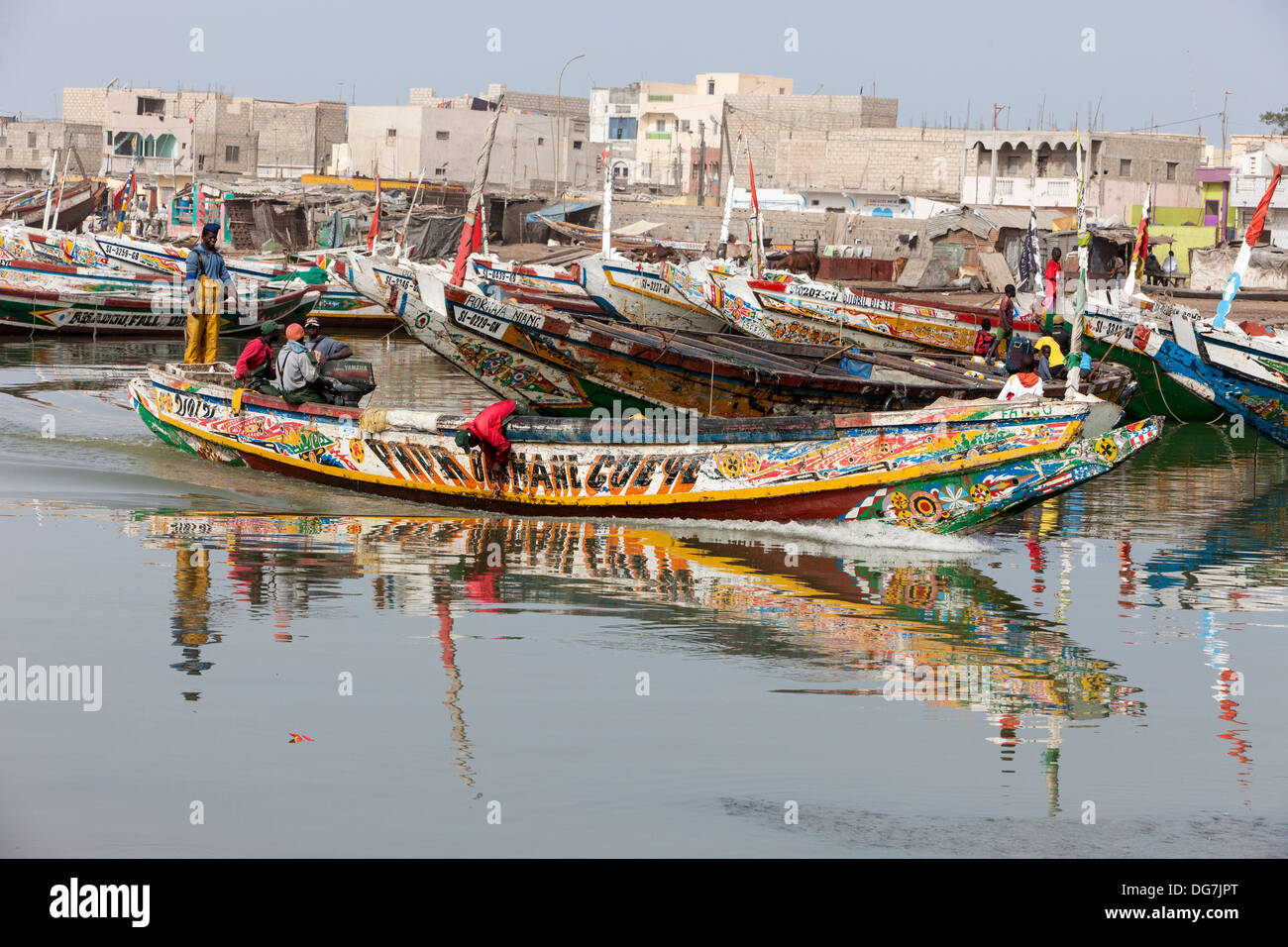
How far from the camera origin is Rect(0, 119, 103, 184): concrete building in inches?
2707

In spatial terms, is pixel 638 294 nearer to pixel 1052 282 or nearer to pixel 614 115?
pixel 1052 282

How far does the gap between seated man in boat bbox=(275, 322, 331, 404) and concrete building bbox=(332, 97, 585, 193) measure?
49.4 m

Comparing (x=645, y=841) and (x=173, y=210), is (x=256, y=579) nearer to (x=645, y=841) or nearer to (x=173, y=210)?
(x=645, y=841)

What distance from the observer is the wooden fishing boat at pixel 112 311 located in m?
26.8

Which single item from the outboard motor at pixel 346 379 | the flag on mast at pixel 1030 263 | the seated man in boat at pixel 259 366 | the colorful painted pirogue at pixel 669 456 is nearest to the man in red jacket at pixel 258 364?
the seated man in boat at pixel 259 366

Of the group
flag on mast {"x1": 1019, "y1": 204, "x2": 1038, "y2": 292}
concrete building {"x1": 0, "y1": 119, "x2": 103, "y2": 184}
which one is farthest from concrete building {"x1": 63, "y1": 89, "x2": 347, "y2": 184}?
flag on mast {"x1": 1019, "y1": 204, "x2": 1038, "y2": 292}

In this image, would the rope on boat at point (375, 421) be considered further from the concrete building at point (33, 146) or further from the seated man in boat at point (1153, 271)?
the concrete building at point (33, 146)

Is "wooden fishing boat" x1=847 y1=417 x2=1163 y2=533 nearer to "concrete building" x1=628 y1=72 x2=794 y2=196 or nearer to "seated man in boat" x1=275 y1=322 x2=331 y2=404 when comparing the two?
"seated man in boat" x1=275 y1=322 x2=331 y2=404

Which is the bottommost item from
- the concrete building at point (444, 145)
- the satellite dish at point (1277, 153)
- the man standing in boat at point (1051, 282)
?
the man standing in boat at point (1051, 282)

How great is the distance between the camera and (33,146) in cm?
6925

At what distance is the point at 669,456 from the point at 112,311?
18.9m

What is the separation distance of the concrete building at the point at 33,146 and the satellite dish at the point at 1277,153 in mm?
49943

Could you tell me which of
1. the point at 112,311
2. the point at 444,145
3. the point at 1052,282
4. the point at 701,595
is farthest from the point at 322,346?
the point at 444,145
